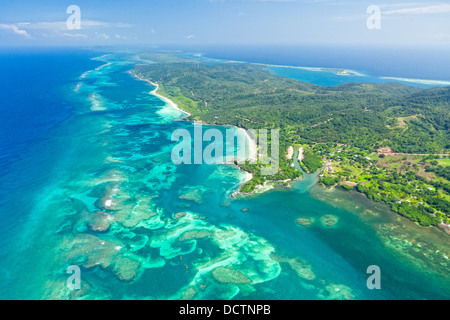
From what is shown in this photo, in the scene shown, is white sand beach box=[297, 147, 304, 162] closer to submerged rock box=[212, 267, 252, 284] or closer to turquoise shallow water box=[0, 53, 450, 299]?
turquoise shallow water box=[0, 53, 450, 299]

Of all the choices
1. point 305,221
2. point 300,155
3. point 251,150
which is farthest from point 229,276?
point 300,155

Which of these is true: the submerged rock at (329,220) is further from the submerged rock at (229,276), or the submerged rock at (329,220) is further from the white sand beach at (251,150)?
the white sand beach at (251,150)

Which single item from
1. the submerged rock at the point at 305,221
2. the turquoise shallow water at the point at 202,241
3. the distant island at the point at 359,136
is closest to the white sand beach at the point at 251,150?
the distant island at the point at 359,136

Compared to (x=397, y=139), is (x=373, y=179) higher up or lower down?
lower down

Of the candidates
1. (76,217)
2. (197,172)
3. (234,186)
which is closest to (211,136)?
(197,172)

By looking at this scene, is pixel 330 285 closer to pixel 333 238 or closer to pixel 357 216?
pixel 333 238

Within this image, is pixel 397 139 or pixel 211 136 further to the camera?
pixel 211 136
